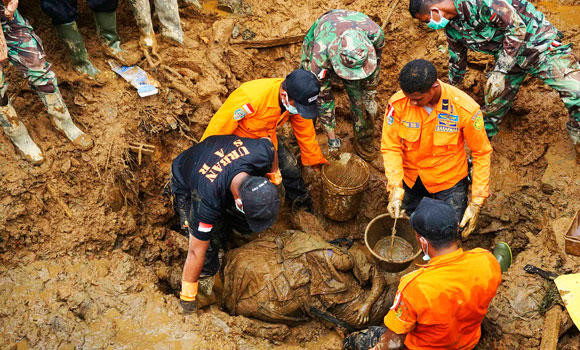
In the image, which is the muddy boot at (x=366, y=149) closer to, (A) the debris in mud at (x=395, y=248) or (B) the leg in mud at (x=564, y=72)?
(A) the debris in mud at (x=395, y=248)

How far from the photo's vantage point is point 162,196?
4.71 metres

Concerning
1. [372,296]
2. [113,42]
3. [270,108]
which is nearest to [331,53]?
[270,108]

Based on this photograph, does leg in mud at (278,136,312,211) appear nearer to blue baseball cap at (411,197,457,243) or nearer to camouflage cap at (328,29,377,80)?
camouflage cap at (328,29,377,80)

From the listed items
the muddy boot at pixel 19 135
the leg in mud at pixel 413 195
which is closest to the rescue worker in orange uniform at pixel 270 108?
the leg in mud at pixel 413 195

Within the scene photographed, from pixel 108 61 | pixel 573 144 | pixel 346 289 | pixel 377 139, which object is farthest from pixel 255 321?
pixel 573 144

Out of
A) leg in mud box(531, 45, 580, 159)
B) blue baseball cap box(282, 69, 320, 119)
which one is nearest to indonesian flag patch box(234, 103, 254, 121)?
blue baseball cap box(282, 69, 320, 119)

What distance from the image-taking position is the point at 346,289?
3.80 meters

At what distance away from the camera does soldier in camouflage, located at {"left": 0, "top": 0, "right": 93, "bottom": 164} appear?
3.54 m

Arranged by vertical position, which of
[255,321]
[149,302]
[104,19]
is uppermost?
[104,19]

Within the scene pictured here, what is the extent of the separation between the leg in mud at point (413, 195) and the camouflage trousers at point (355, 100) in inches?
41.7

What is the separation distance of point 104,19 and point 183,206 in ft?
7.20

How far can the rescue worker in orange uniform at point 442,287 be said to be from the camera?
2576mm

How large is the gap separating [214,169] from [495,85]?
2.64 metres

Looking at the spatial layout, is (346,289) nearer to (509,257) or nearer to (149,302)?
(509,257)
